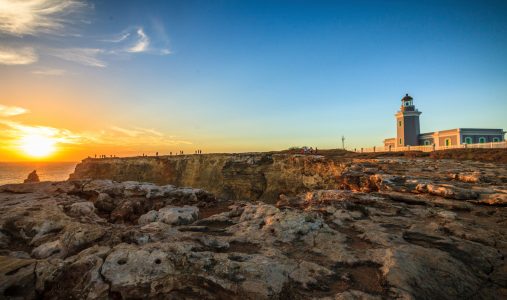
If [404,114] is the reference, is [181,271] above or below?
below

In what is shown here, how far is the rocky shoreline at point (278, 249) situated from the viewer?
3912 mm

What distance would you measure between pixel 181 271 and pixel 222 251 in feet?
4.14

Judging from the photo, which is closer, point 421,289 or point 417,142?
point 421,289

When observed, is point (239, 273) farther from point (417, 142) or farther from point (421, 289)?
point (417, 142)

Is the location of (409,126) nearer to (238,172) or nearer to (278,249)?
(238,172)

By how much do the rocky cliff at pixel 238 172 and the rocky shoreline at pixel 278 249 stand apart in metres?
11.3

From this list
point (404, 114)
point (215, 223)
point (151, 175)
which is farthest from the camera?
point (404, 114)

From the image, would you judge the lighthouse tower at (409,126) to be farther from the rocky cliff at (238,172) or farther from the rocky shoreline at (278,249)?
the rocky shoreline at (278,249)

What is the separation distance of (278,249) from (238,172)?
25.4m

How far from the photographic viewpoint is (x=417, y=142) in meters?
48.8

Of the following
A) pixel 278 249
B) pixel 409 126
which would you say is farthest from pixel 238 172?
pixel 409 126

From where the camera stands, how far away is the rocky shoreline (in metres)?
3.91

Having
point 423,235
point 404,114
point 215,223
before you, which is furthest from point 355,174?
point 404,114

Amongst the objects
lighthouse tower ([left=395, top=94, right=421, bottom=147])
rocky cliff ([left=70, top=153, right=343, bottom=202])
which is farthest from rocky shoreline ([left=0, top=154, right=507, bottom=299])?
lighthouse tower ([left=395, top=94, right=421, bottom=147])
